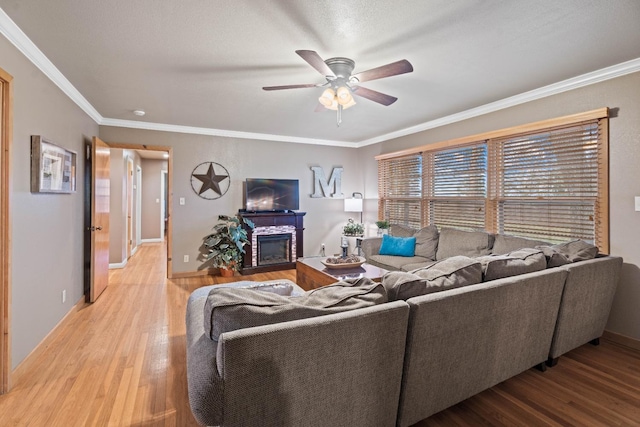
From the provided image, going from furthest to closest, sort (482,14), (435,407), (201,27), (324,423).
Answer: (201,27), (482,14), (435,407), (324,423)

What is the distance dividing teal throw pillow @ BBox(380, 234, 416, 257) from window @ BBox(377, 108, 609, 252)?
65 cm

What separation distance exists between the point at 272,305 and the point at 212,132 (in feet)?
14.6

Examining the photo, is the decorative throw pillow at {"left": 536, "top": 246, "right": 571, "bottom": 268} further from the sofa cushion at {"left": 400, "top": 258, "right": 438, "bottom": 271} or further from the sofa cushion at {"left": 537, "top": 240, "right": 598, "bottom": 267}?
the sofa cushion at {"left": 400, "top": 258, "right": 438, "bottom": 271}

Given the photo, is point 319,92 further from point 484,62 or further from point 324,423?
point 324,423

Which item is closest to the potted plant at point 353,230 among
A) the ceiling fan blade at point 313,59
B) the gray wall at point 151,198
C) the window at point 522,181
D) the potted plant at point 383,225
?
the potted plant at point 383,225

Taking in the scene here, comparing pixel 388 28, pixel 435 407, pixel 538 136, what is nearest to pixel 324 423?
pixel 435 407

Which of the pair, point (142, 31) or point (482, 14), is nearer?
point (482, 14)

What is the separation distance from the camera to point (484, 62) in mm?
2627

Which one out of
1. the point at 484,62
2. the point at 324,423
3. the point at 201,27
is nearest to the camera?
the point at 324,423

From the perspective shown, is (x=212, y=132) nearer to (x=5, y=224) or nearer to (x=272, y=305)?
(x=5, y=224)

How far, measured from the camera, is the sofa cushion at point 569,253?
2352 mm

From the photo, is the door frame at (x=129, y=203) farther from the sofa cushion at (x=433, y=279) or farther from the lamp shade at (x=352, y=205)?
the sofa cushion at (x=433, y=279)

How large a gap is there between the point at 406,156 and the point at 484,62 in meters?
2.54

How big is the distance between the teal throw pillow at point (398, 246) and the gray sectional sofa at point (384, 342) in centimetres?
200
